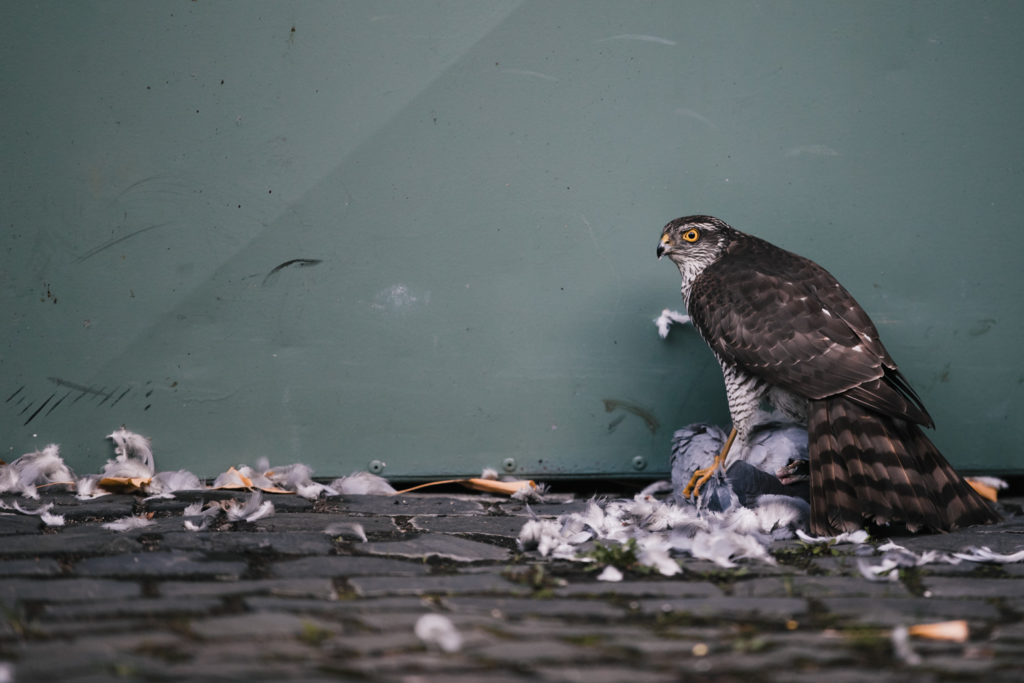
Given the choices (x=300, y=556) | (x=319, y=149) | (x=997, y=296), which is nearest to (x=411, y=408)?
(x=319, y=149)

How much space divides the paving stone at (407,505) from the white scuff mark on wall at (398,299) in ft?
2.59

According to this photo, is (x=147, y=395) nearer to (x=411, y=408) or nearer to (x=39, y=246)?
(x=39, y=246)

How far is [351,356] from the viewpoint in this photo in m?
3.81

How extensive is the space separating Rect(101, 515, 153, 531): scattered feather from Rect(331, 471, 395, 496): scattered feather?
891 millimetres

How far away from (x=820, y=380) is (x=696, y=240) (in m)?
0.80

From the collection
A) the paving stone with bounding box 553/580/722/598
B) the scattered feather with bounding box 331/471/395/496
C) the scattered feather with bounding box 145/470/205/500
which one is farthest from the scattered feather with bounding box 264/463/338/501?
the paving stone with bounding box 553/580/722/598

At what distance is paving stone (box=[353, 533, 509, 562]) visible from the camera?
2.51 metres

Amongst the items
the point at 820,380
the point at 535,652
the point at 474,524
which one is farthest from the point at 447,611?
the point at 820,380

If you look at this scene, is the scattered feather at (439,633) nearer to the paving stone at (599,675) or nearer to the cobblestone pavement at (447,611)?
the cobblestone pavement at (447,611)

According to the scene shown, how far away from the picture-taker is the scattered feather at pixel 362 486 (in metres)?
3.67

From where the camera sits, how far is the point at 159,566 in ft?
7.34

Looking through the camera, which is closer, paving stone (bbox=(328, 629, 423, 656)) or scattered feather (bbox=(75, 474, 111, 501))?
paving stone (bbox=(328, 629, 423, 656))

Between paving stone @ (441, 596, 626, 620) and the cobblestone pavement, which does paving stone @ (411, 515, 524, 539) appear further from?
paving stone @ (441, 596, 626, 620)

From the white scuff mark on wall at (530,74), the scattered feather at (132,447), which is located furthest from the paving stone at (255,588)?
the white scuff mark on wall at (530,74)
